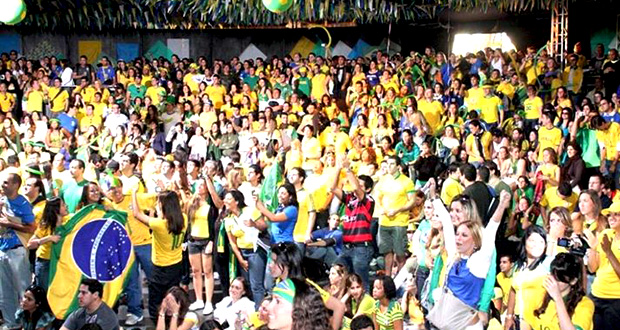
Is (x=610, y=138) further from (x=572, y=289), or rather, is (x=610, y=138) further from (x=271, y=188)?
(x=572, y=289)

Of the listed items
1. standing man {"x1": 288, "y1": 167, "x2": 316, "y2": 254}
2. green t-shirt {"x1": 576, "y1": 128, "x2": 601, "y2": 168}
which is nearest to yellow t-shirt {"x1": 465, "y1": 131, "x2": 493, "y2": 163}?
green t-shirt {"x1": 576, "y1": 128, "x2": 601, "y2": 168}

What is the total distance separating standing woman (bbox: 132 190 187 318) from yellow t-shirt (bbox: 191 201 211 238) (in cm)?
55

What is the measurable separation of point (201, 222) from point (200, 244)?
0.89 feet

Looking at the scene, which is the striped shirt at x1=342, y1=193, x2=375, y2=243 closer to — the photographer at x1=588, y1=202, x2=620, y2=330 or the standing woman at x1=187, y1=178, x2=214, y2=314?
the standing woman at x1=187, y1=178, x2=214, y2=314

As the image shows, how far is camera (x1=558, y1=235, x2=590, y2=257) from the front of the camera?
297 inches

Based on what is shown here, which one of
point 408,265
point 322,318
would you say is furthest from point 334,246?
point 322,318

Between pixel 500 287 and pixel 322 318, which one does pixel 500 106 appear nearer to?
pixel 500 287

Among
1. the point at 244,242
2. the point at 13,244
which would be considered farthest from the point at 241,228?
the point at 13,244

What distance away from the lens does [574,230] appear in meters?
8.37

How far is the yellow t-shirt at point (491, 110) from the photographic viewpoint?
1641 centimetres

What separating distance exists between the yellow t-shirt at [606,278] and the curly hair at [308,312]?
11.0 ft

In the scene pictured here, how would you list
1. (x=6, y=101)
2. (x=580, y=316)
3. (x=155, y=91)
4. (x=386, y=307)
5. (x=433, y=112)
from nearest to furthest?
(x=580, y=316) < (x=386, y=307) < (x=433, y=112) < (x=6, y=101) < (x=155, y=91)

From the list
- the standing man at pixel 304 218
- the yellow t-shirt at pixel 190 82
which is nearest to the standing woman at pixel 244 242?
the standing man at pixel 304 218

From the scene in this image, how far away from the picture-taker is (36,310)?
8.76 meters
